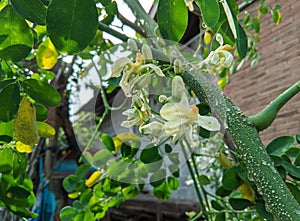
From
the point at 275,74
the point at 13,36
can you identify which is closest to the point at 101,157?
the point at 13,36

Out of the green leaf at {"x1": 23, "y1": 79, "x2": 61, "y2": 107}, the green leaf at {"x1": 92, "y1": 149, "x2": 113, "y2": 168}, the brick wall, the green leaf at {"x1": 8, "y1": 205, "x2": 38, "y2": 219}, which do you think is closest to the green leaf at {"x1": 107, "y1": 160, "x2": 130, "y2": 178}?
the green leaf at {"x1": 92, "y1": 149, "x2": 113, "y2": 168}

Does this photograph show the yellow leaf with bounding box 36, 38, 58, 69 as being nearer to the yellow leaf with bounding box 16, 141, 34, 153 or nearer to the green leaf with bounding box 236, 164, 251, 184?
the yellow leaf with bounding box 16, 141, 34, 153

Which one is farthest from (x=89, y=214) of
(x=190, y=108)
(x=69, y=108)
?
(x=69, y=108)

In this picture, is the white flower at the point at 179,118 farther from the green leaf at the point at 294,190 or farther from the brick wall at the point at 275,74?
the brick wall at the point at 275,74

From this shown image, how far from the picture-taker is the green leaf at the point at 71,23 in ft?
1.10

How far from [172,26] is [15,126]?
243mm

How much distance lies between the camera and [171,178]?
3.24ft

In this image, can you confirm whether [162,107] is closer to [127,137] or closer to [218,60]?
[218,60]

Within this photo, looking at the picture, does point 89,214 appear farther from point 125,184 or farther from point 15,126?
point 15,126

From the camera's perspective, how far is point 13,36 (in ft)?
1.38

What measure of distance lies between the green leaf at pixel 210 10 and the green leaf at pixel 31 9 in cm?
17

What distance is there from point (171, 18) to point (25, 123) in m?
0.24

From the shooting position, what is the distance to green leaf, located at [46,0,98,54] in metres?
0.33

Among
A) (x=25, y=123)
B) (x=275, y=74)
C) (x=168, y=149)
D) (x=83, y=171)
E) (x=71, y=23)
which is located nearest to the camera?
(x=71, y=23)
